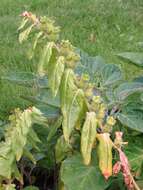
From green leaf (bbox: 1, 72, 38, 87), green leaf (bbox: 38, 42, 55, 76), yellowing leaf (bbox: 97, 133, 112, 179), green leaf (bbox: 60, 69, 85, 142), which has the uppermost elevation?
Result: green leaf (bbox: 1, 72, 38, 87)

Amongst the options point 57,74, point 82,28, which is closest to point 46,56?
point 57,74

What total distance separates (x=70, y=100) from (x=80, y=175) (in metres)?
0.36

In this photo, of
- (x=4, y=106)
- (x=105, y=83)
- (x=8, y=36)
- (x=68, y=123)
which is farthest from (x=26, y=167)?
(x=8, y=36)

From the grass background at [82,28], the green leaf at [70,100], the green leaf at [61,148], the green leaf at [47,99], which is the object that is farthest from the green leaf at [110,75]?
the grass background at [82,28]

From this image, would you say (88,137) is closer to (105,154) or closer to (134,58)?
(105,154)

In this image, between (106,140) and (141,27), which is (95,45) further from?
(106,140)

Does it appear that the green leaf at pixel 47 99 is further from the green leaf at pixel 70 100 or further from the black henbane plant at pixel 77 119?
the green leaf at pixel 70 100

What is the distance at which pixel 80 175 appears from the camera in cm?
187

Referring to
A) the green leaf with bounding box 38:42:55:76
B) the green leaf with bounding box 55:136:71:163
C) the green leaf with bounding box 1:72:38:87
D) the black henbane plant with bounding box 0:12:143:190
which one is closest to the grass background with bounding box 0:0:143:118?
the green leaf with bounding box 1:72:38:87

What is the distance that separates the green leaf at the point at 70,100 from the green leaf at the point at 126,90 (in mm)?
422

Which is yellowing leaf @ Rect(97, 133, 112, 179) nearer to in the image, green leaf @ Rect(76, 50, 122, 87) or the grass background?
green leaf @ Rect(76, 50, 122, 87)

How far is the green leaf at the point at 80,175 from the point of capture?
1.83 meters

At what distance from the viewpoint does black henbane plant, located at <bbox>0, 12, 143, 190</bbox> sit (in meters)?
1.60

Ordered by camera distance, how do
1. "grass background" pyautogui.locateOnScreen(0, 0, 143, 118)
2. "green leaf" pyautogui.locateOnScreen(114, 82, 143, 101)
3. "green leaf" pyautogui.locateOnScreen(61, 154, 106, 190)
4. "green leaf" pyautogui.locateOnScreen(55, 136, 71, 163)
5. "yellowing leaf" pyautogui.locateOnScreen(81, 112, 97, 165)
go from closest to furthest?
"yellowing leaf" pyautogui.locateOnScreen(81, 112, 97, 165)
"green leaf" pyautogui.locateOnScreen(61, 154, 106, 190)
"green leaf" pyautogui.locateOnScreen(55, 136, 71, 163)
"green leaf" pyautogui.locateOnScreen(114, 82, 143, 101)
"grass background" pyautogui.locateOnScreen(0, 0, 143, 118)
